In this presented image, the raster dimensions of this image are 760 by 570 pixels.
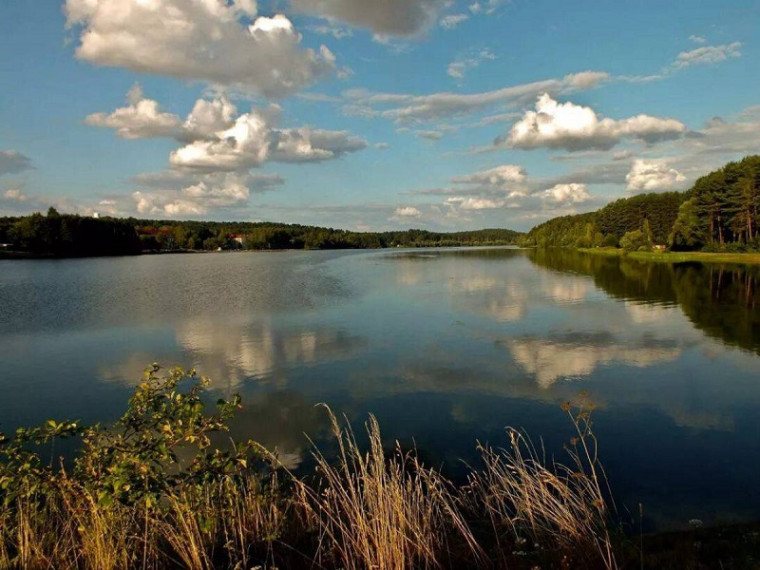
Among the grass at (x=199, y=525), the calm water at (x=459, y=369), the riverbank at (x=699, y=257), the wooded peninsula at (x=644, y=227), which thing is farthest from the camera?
the wooded peninsula at (x=644, y=227)

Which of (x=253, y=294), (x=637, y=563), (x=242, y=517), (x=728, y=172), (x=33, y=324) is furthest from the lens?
(x=728, y=172)

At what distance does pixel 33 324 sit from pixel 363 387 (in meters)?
26.2

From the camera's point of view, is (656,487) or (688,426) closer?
(656,487)

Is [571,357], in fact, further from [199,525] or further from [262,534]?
[199,525]

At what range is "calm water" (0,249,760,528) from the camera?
475 inches

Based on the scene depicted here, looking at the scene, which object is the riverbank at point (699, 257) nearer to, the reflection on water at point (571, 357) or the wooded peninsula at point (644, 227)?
the wooded peninsula at point (644, 227)

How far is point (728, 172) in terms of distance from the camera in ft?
284

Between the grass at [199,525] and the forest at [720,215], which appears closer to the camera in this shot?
the grass at [199,525]

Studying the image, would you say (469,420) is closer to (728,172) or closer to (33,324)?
(33,324)

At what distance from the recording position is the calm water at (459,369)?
39.6ft

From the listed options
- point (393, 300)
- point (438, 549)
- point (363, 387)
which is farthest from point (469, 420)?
point (393, 300)

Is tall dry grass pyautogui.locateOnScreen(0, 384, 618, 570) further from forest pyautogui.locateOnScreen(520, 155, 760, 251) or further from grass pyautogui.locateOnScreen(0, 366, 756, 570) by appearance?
forest pyautogui.locateOnScreen(520, 155, 760, 251)

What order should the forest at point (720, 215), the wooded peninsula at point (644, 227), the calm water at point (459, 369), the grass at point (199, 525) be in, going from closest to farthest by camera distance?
the grass at point (199, 525), the calm water at point (459, 369), the forest at point (720, 215), the wooded peninsula at point (644, 227)

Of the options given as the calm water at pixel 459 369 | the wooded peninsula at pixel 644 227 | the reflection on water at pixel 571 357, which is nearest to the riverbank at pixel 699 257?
the wooded peninsula at pixel 644 227
